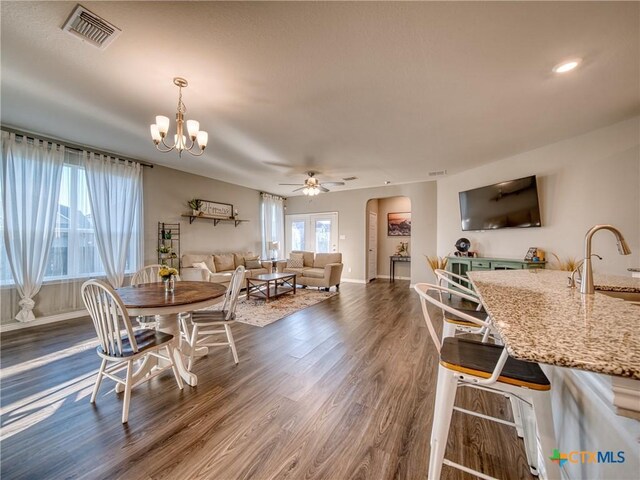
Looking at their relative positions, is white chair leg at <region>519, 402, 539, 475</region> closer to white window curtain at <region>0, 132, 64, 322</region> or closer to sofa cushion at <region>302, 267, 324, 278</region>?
sofa cushion at <region>302, 267, 324, 278</region>

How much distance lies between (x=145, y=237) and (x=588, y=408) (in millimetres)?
5761

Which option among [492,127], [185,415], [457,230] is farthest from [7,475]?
[457,230]

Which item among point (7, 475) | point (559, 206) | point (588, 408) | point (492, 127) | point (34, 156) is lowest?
point (7, 475)

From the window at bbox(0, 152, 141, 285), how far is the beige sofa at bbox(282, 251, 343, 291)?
384cm

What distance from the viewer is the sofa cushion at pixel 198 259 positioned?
5.09m

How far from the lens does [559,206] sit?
347 centimetres

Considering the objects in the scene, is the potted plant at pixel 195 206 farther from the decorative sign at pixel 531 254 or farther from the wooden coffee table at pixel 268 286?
the decorative sign at pixel 531 254

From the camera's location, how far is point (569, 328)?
78 centimetres

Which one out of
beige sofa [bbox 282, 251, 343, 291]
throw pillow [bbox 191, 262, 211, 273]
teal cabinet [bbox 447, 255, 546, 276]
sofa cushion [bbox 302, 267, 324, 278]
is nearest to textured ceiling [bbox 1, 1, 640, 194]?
teal cabinet [bbox 447, 255, 546, 276]

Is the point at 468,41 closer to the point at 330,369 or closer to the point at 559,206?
the point at 330,369

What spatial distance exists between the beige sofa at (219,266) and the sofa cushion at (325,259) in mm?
1214

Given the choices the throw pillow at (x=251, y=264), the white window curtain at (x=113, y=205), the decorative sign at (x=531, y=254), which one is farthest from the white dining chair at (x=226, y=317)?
the decorative sign at (x=531, y=254)

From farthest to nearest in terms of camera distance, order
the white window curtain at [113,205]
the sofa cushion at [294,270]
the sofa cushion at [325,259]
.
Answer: the sofa cushion at [325,259] → the sofa cushion at [294,270] → the white window curtain at [113,205]

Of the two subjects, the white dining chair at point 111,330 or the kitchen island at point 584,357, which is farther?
the white dining chair at point 111,330
